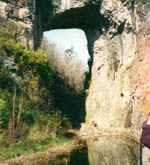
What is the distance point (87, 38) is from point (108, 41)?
2.79m

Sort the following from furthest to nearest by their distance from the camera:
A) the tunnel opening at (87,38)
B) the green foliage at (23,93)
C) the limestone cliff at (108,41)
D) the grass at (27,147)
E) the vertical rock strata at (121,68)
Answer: the tunnel opening at (87,38), the limestone cliff at (108,41), the vertical rock strata at (121,68), the green foliage at (23,93), the grass at (27,147)

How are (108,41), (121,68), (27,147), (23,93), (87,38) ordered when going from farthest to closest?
(87,38), (108,41), (121,68), (23,93), (27,147)

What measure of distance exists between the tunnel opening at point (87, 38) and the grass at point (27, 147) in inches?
281

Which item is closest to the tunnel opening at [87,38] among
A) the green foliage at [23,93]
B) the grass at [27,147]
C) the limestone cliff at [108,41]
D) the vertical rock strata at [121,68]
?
the limestone cliff at [108,41]

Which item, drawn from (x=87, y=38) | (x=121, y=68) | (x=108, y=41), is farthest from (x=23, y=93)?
(x=87, y=38)

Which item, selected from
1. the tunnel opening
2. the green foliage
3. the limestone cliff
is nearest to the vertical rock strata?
the limestone cliff

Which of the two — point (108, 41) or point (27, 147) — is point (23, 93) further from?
point (108, 41)

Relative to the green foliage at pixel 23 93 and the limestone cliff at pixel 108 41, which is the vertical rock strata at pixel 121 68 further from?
the green foliage at pixel 23 93

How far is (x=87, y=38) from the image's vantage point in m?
16.8

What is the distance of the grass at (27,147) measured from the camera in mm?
6961

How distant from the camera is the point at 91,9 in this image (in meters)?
14.5

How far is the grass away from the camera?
6961 mm

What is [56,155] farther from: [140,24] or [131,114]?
[140,24]

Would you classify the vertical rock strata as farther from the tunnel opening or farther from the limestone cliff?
the tunnel opening
